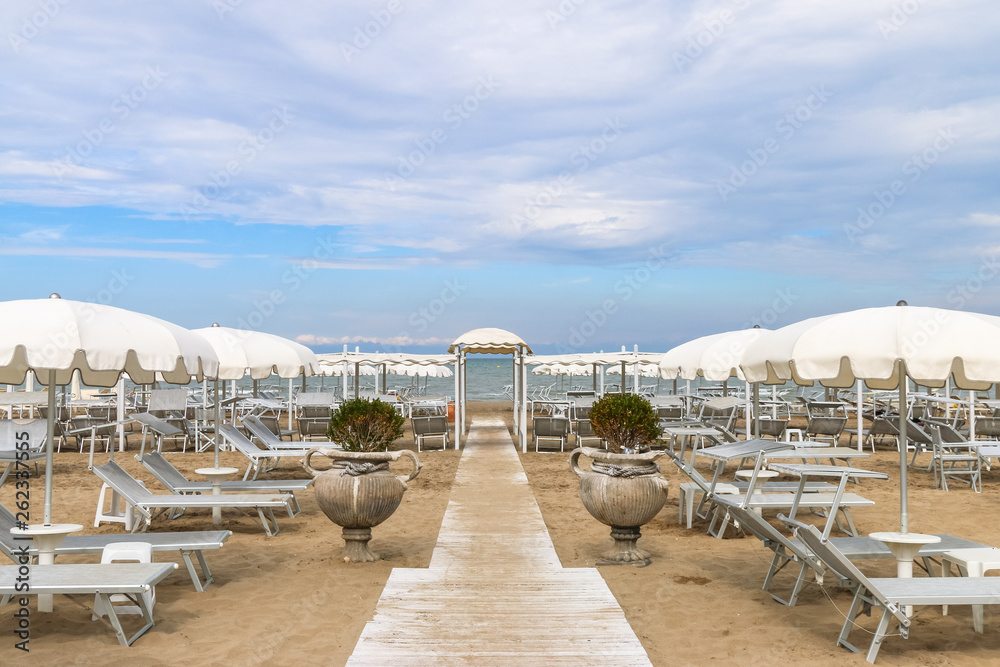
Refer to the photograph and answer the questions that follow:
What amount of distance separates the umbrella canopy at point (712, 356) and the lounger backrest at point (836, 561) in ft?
17.6

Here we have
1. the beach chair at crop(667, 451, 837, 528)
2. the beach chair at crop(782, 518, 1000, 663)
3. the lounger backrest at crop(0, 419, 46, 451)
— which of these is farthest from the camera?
the lounger backrest at crop(0, 419, 46, 451)

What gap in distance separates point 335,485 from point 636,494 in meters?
2.43

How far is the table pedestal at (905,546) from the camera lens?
16.3ft

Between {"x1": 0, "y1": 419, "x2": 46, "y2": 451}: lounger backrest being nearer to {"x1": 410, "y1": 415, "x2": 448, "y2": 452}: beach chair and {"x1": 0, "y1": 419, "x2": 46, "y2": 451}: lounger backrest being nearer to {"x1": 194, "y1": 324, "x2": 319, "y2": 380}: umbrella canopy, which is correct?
{"x1": 194, "y1": 324, "x2": 319, "y2": 380}: umbrella canopy

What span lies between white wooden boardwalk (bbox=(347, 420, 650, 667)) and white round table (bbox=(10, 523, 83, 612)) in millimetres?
2163

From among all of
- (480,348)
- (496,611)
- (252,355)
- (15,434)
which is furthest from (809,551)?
(480,348)

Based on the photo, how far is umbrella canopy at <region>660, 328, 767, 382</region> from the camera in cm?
1073

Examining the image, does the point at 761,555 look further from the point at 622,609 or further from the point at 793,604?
the point at 622,609

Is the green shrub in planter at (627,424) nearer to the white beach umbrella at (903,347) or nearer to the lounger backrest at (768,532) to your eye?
the lounger backrest at (768,532)

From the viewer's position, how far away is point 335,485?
21.2 ft

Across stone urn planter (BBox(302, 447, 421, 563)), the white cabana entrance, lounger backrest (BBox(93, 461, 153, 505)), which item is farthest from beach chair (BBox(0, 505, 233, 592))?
the white cabana entrance

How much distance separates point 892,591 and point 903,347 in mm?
1396

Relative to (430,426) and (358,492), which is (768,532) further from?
(430,426)

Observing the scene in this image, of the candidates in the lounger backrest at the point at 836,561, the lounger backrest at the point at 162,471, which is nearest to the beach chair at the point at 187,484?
the lounger backrest at the point at 162,471
